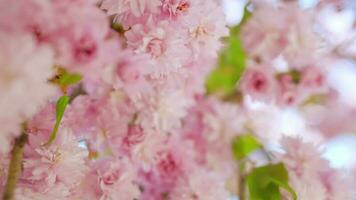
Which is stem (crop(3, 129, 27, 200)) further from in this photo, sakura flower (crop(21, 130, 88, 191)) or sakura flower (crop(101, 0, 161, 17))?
sakura flower (crop(101, 0, 161, 17))

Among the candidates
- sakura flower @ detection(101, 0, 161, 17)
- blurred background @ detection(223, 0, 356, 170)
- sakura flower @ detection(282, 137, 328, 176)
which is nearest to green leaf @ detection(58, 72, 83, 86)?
sakura flower @ detection(101, 0, 161, 17)

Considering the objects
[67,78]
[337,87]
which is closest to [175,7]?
[67,78]

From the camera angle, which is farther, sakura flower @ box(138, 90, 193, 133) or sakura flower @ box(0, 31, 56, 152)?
sakura flower @ box(138, 90, 193, 133)

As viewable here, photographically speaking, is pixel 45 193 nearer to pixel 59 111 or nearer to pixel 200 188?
pixel 59 111

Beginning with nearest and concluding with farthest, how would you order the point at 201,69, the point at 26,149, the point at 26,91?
the point at 26,91
the point at 26,149
the point at 201,69

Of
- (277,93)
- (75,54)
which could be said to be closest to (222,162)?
(277,93)

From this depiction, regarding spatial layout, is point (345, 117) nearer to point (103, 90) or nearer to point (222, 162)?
point (222, 162)

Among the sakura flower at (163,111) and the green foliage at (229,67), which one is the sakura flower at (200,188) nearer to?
the sakura flower at (163,111)
